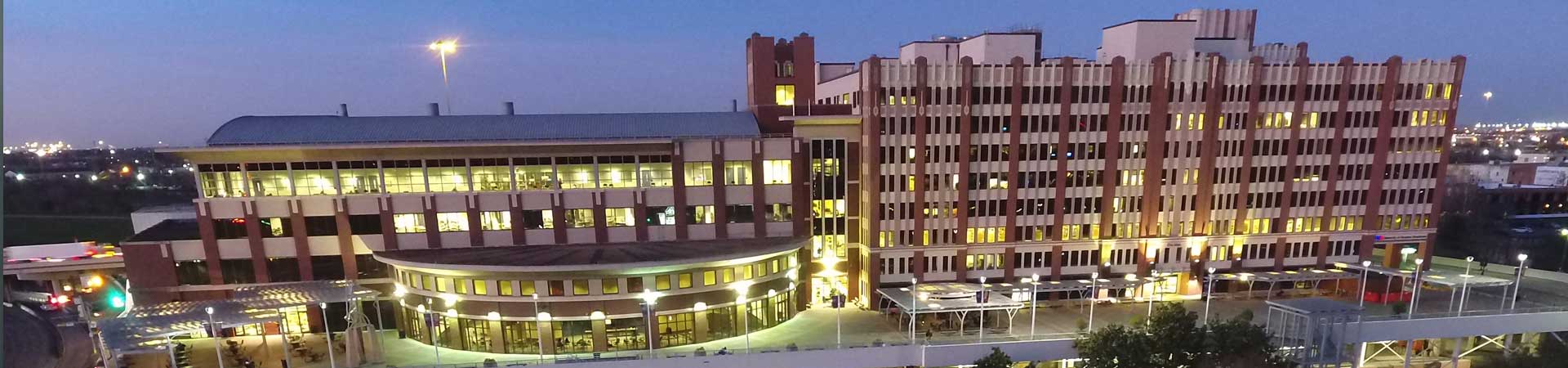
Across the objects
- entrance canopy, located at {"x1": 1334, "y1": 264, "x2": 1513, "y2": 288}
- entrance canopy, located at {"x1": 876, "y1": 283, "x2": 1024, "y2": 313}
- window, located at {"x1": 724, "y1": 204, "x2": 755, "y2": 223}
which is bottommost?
entrance canopy, located at {"x1": 876, "y1": 283, "x2": 1024, "y2": 313}

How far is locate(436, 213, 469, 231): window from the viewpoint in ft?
150

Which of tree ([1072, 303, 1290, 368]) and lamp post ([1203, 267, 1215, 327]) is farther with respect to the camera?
lamp post ([1203, 267, 1215, 327])

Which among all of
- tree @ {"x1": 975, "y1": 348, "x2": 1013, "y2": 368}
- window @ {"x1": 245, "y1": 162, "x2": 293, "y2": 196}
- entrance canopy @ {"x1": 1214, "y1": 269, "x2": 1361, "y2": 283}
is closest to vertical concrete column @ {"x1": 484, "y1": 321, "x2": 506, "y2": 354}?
window @ {"x1": 245, "y1": 162, "x2": 293, "y2": 196}

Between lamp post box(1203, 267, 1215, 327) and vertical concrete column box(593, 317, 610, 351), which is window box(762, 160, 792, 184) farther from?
lamp post box(1203, 267, 1215, 327)

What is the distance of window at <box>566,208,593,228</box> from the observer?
46875 millimetres

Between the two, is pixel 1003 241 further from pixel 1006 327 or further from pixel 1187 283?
pixel 1187 283

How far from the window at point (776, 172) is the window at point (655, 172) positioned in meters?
6.68

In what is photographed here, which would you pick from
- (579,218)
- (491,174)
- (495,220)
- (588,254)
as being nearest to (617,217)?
(579,218)

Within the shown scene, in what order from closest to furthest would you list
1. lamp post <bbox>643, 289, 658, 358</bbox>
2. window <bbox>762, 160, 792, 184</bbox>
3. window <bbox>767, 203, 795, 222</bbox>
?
lamp post <bbox>643, 289, 658, 358</bbox>
window <bbox>762, 160, 792, 184</bbox>
window <bbox>767, 203, 795, 222</bbox>

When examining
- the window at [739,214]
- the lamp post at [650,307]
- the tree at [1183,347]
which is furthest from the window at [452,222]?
the tree at [1183,347]

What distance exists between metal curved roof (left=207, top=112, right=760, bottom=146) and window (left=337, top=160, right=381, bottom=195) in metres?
1.53

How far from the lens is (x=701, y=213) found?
158 feet

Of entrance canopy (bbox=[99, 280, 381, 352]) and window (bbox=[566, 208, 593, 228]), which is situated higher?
window (bbox=[566, 208, 593, 228])

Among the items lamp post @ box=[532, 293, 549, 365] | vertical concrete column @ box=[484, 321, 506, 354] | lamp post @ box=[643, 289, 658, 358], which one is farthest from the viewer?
vertical concrete column @ box=[484, 321, 506, 354]
